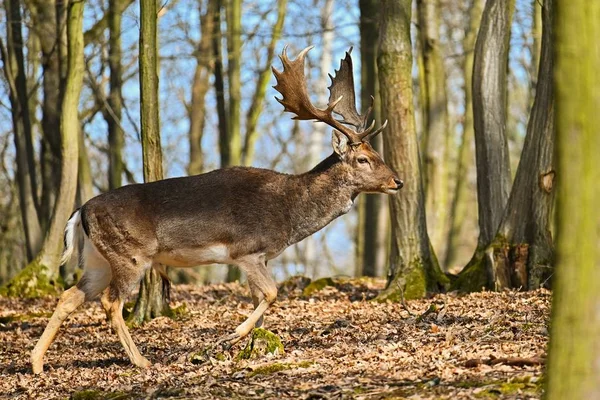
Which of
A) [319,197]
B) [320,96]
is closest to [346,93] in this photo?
[319,197]

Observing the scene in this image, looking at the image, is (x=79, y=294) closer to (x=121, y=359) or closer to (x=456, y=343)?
(x=121, y=359)

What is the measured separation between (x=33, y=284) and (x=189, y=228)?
6525 mm

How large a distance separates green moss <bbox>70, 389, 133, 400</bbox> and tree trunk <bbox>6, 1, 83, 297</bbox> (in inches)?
315

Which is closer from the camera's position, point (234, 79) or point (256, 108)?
point (234, 79)

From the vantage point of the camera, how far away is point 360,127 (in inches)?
463

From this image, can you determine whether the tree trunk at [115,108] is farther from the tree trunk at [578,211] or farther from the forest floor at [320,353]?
the tree trunk at [578,211]

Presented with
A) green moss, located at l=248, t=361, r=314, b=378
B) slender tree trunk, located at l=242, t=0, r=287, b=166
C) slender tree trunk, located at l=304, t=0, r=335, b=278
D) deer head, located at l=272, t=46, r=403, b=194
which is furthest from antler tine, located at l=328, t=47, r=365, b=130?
slender tree trunk, located at l=304, t=0, r=335, b=278

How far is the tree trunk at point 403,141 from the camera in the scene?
1284cm

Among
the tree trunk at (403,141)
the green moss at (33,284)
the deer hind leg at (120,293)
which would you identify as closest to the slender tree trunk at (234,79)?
the green moss at (33,284)

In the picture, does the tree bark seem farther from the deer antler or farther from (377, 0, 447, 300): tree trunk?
the deer antler

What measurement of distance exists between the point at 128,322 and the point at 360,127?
3927mm

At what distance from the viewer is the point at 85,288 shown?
10.6m

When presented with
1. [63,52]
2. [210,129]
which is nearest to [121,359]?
[63,52]

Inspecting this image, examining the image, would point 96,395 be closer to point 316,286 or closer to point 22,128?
point 316,286
